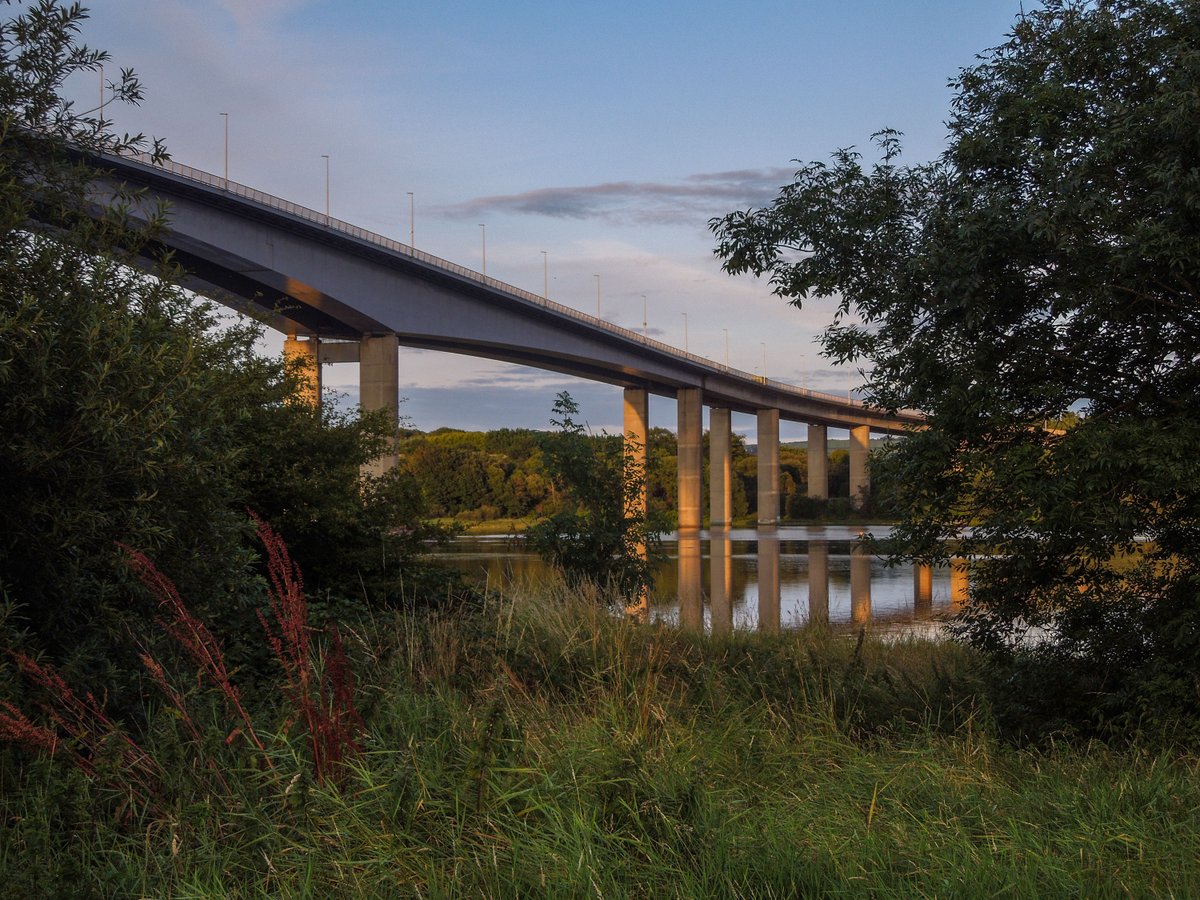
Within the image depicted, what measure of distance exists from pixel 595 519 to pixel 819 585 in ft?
38.7

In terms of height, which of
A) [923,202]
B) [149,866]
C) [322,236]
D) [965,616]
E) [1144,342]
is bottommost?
[149,866]

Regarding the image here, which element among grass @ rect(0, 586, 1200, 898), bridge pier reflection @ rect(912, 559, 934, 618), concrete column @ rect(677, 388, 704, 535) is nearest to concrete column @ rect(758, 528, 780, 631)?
bridge pier reflection @ rect(912, 559, 934, 618)

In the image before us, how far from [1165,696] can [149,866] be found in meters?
6.69

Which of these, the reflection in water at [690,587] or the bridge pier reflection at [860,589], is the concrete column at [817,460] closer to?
the reflection in water at [690,587]

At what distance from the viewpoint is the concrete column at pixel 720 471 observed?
75938 mm

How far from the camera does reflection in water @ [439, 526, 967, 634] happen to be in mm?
16500

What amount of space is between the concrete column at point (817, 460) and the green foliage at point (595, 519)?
7656cm

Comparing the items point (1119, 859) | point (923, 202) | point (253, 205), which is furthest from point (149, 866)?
point (253, 205)

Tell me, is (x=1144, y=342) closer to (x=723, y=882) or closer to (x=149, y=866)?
(x=723, y=882)

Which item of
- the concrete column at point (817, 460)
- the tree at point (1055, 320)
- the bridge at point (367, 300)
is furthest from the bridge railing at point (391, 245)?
the concrete column at point (817, 460)

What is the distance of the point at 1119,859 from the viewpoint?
4891 millimetres

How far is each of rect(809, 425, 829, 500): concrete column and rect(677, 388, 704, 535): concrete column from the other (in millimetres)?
21956

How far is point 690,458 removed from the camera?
71.1 m

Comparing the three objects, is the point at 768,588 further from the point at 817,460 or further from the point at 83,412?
the point at 817,460
